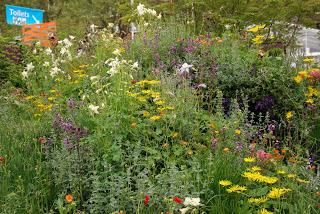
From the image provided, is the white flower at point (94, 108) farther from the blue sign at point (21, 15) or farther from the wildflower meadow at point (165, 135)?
the blue sign at point (21, 15)

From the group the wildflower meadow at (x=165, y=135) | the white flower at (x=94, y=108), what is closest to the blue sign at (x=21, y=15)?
the wildflower meadow at (x=165, y=135)

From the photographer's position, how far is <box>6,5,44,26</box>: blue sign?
11.0 meters

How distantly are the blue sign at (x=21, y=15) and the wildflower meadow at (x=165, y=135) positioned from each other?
4820 mm

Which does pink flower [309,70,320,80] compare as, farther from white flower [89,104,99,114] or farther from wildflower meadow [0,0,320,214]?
white flower [89,104,99,114]

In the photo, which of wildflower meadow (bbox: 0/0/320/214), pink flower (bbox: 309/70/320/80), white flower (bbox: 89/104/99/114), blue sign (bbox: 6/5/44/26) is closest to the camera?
wildflower meadow (bbox: 0/0/320/214)

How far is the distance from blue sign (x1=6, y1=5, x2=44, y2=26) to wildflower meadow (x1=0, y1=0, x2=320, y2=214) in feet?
15.8

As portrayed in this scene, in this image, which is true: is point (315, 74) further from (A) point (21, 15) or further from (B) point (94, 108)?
(A) point (21, 15)

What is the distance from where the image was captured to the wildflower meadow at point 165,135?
273 centimetres

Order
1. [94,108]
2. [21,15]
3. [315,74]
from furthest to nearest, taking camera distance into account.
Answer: [21,15]
[315,74]
[94,108]

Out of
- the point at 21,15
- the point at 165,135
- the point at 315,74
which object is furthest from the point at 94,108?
the point at 21,15

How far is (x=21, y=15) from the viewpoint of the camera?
11.5 metres

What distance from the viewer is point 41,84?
6227 millimetres

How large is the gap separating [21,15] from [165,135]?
9273 millimetres

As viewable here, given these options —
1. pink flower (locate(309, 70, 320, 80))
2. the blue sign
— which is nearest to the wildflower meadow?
pink flower (locate(309, 70, 320, 80))
